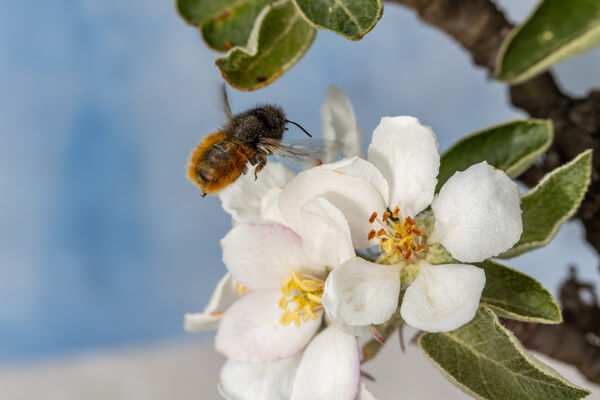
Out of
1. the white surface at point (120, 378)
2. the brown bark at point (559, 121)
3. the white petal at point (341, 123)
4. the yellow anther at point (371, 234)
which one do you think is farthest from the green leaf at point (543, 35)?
the white surface at point (120, 378)

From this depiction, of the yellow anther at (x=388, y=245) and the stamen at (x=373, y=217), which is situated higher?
the stamen at (x=373, y=217)

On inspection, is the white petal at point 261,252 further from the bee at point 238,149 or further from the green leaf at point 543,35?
the green leaf at point 543,35

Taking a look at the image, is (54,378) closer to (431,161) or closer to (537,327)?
(537,327)

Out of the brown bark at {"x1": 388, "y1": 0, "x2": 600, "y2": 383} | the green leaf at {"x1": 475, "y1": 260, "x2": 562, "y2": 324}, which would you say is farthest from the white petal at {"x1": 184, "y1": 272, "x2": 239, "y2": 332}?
the brown bark at {"x1": 388, "y1": 0, "x2": 600, "y2": 383}

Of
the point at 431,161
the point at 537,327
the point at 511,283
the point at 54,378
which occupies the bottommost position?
the point at 54,378

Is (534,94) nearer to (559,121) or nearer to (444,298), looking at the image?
(559,121)

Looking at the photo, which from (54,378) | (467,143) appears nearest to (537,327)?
(467,143)
